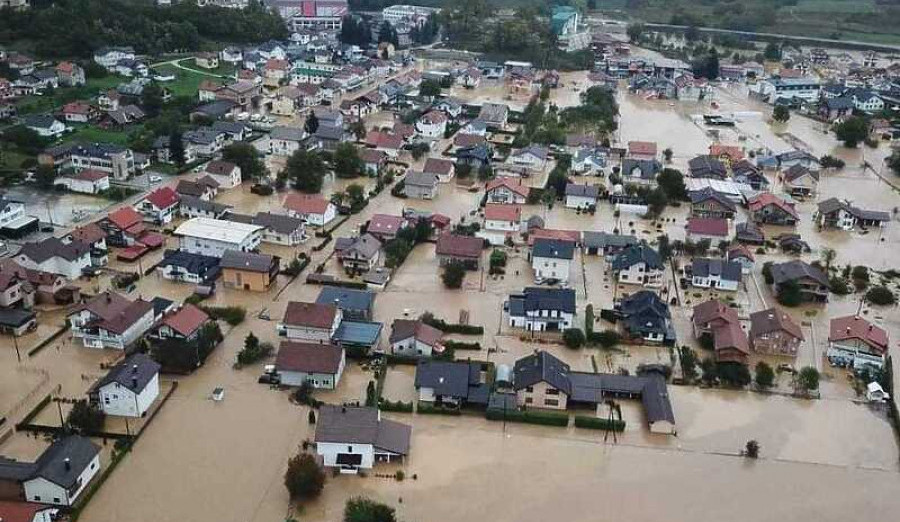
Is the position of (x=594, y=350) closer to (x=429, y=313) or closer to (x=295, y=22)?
(x=429, y=313)

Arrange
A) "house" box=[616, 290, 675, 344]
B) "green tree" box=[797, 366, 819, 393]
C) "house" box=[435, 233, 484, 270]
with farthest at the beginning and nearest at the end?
1. "house" box=[435, 233, 484, 270]
2. "house" box=[616, 290, 675, 344]
3. "green tree" box=[797, 366, 819, 393]

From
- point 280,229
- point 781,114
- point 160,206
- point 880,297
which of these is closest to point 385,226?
point 280,229

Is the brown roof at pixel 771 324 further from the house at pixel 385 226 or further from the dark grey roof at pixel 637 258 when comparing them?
the house at pixel 385 226

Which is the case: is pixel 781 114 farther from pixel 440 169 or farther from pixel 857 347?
pixel 857 347

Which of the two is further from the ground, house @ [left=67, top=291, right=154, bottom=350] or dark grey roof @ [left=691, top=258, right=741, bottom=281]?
dark grey roof @ [left=691, top=258, right=741, bottom=281]

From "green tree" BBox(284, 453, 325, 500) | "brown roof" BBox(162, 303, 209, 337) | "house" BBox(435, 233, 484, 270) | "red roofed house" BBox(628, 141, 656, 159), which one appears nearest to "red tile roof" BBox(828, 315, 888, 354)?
"house" BBox(435, 233, 484, 270)

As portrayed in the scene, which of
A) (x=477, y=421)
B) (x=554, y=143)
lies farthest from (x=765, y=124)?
(x=477, y=421)

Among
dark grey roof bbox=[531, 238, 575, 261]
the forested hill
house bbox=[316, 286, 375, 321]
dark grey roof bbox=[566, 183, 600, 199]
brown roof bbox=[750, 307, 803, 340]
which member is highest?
the forested hill

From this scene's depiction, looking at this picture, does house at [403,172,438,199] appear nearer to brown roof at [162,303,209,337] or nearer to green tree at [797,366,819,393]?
brown roof at [162,303,209,337]

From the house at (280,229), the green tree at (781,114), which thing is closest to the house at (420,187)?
the house at (280,229)
